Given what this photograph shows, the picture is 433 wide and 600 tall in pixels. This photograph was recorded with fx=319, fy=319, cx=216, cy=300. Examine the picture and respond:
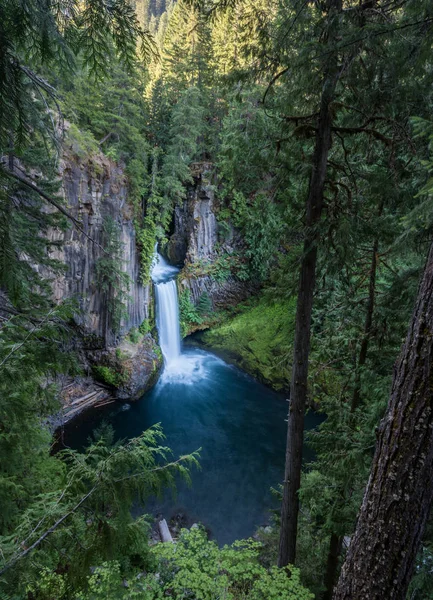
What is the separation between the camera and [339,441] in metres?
4.65

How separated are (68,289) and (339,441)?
381 inches

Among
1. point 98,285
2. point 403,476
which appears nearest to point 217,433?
point 98,285

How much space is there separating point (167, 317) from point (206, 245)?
535cm

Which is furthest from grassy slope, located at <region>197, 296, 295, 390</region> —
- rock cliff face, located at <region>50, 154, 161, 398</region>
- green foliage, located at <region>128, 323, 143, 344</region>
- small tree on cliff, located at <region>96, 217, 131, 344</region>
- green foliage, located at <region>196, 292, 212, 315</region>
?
small tree on cliff, located at <region>96, 217, 131, 344</region>

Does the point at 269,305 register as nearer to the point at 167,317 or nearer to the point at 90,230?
the point at 90,230

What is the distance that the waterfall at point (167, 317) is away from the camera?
17031mm

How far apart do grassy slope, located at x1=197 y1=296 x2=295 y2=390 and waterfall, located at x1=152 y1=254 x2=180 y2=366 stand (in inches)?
80.5

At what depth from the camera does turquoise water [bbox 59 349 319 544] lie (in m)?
8.72

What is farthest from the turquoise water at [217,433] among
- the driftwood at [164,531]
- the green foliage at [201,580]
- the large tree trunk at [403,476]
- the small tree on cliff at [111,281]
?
the large tree trunk at [403,476]

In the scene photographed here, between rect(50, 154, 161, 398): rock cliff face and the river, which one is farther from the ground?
rect(50, 154, 161, 398): rock cliff face

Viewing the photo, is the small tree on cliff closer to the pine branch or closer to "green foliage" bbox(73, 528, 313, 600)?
"green foliage" bbox(73, 528, 313, 600)

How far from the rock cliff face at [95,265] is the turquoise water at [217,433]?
1.40 meters

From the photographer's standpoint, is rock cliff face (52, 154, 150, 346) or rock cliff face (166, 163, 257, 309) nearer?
rock cliff face (52, 154, 150, 346)

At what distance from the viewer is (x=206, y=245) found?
65.4 feet
